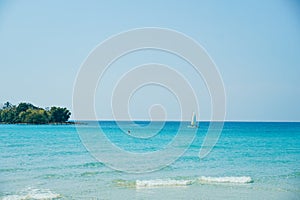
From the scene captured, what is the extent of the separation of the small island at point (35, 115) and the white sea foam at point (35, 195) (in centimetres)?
7887

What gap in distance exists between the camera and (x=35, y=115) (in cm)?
9069

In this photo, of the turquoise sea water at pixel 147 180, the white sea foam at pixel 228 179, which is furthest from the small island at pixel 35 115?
the white sea foam at pixel 228 179

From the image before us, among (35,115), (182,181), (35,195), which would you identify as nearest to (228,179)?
(182,181)

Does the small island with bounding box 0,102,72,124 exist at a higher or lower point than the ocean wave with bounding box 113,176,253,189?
higher

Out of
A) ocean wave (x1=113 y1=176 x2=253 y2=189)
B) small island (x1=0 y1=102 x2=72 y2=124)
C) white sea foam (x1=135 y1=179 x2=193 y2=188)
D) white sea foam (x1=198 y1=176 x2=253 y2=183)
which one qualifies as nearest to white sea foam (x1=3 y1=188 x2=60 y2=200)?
ocean wave (x1=113 y1=176 x2=253 y2=189)

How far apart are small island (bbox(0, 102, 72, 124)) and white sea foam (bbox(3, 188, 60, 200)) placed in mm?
78866

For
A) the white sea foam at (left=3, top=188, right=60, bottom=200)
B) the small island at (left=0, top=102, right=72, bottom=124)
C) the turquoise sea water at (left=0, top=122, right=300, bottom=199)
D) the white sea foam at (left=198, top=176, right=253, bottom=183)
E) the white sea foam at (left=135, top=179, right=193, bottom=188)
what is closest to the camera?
the white sea foam at (left=3, top=188, right=60, bottom=200)

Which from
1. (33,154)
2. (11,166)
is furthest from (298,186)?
(33,154)

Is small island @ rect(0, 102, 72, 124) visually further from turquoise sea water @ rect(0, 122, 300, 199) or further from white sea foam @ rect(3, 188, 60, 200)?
white sea foam @ rect(3, 188, 60, 200)

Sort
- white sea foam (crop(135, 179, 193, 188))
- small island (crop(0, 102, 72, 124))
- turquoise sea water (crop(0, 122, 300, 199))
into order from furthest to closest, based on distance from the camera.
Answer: small island (crop(0, 102, 72, 124))
white sea foam (crop(135, 179, 193, 188))
turquoise sea water (crop(0, 122, 300, 199))

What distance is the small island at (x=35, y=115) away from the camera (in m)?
90.8

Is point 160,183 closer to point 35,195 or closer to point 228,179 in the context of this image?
point 228,179

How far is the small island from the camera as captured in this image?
90812 millimetres

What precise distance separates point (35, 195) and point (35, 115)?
81.1m
